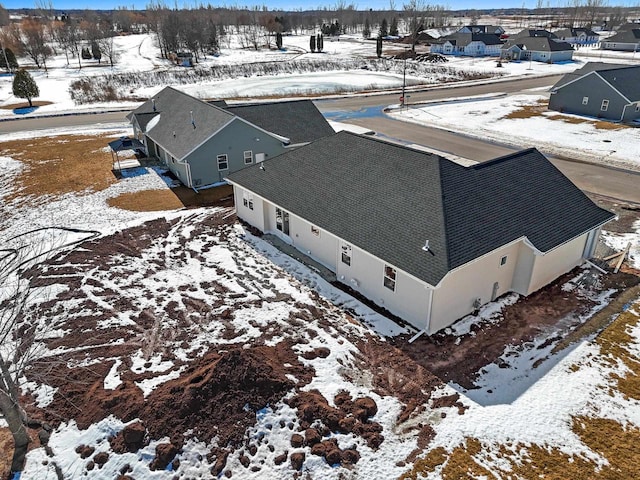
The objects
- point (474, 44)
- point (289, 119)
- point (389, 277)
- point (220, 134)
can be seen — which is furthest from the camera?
point (474, 44)

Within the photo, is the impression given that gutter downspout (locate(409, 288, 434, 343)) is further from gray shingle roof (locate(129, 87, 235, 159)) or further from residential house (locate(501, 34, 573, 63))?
residential house (locate(501, 34, 573, 63))

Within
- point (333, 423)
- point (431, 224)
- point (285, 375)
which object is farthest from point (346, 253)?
point (333, 423)

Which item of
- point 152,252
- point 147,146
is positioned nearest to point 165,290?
point 152,252

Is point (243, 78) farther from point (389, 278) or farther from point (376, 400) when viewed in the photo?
point (376, 400)

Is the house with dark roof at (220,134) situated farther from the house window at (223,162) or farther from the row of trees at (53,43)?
the row of trees at (53,43)

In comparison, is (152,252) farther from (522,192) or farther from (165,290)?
(522,192)

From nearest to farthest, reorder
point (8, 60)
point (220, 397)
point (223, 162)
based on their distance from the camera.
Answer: point (220, 397)
point (223, 162)
point (8, 60)
